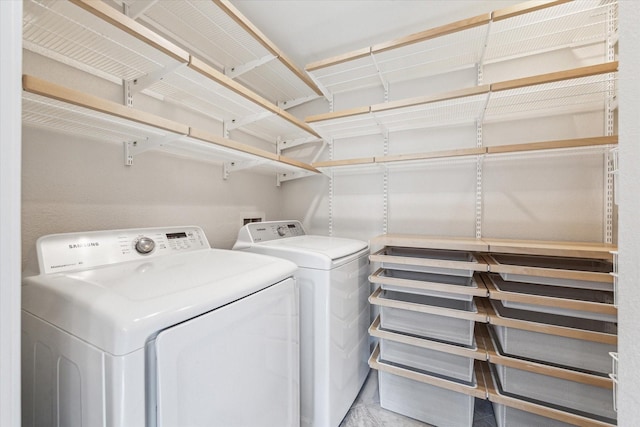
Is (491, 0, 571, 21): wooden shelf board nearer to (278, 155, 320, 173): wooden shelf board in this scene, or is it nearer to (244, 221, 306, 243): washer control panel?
(278, 155, 320, 173): wooden shelf board

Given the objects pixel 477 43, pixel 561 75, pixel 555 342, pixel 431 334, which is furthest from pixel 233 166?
pixel 555 342

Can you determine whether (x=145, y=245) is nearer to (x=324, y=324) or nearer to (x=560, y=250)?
(x=324, y=324)

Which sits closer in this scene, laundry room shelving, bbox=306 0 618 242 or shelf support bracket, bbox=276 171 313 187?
laundry room shelving, bbox=306 0 618 242

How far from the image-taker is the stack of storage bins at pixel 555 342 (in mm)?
1007

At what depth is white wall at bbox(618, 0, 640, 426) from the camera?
1.60 ft

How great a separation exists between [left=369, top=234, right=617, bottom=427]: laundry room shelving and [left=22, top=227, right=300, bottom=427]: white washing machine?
680mm

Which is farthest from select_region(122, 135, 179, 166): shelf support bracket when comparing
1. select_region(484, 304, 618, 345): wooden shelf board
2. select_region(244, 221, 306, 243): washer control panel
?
select_region(484, 304, 618, 345): wooden shelf board

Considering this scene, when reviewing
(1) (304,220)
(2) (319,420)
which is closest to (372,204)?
(1) (304,220)

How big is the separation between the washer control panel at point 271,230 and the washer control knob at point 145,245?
0.50 m

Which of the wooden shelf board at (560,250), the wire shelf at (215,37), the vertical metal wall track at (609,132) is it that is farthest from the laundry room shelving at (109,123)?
the vertical metal wall track at (609,132)

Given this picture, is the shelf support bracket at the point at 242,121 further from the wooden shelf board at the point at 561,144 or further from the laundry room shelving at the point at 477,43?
the wooden shelf board at the point at 561,144

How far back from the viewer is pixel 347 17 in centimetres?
153

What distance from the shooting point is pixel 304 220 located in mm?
2223
